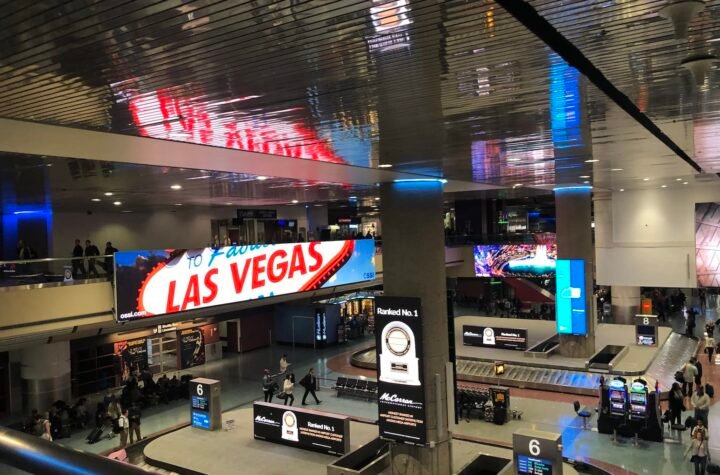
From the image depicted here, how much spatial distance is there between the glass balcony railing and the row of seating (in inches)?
346

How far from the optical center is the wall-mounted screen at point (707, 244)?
2841cm

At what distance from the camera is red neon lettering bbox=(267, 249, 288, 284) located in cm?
1830

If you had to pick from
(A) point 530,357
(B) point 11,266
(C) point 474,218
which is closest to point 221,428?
(B) point 11,266

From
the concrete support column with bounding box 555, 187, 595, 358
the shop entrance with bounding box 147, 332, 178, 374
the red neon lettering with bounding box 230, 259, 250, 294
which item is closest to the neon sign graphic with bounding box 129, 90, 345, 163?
the red neon lettering with bounding box 230, 259, 250, 294

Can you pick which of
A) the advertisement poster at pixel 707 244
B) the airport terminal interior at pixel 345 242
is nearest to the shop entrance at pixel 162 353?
the airport terminal interior at pixel 345 242

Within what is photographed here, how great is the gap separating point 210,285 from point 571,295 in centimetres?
1328

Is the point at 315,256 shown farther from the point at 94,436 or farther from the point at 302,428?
the point at 94,436

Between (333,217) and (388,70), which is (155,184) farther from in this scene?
(333,217)

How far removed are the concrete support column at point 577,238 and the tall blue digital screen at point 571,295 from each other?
293mm

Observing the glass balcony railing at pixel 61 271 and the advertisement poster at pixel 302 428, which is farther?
the glass balcony railing at pixel 61 271

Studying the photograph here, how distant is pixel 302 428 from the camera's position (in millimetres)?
14148

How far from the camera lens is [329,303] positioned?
95.0ft

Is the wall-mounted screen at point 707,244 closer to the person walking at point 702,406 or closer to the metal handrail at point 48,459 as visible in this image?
the person walking at point 702,406

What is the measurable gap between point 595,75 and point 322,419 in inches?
424
